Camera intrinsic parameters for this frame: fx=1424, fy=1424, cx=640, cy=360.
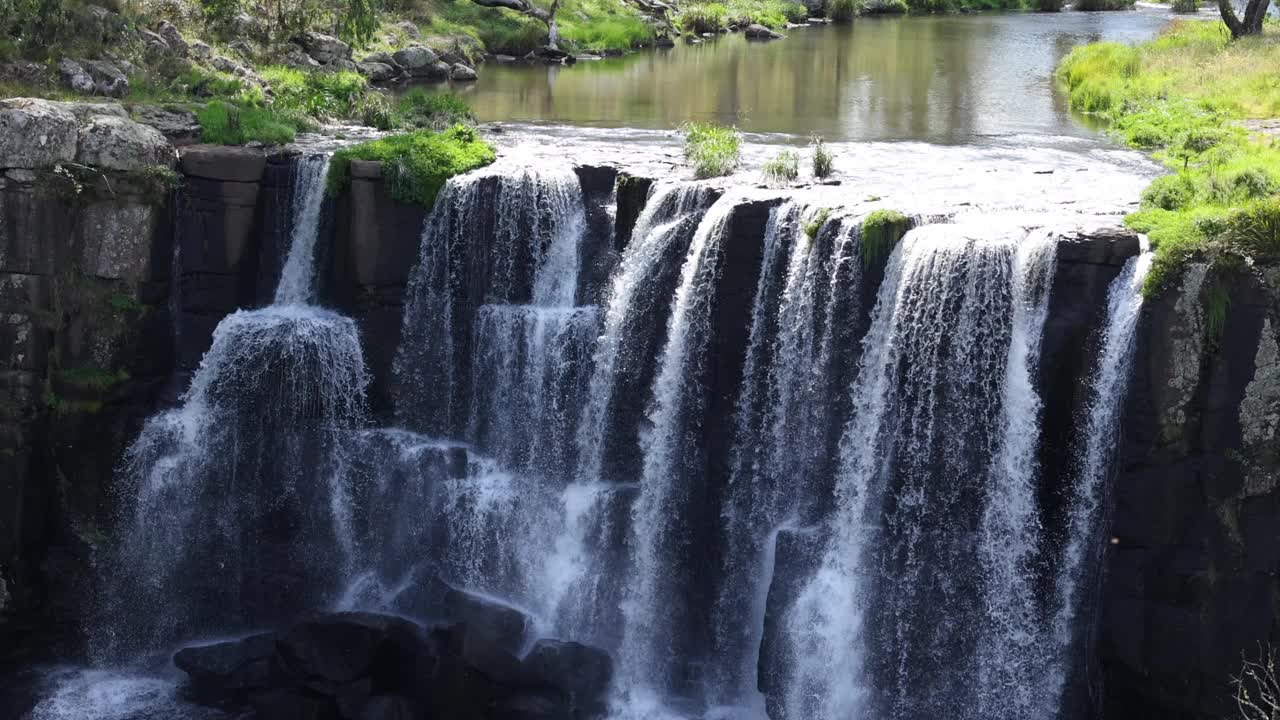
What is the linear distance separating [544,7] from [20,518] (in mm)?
37028

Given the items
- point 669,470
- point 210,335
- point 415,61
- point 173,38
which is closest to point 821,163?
point 669,470

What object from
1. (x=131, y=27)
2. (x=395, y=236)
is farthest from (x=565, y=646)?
(x=131, y=27)

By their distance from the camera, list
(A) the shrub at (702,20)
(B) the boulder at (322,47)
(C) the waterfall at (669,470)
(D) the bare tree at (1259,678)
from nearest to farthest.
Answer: (D) the bare tree at (1259,678), (C) the waterfall at (669,470), (B) the boulder at (322,47), (A) the shrub at (702,20)

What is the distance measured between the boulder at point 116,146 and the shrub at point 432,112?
6059mm

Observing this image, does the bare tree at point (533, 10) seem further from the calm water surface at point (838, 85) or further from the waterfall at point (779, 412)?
the waterfall at point (779, 412)

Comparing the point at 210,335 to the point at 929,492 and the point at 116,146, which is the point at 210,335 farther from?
the point at 929,492

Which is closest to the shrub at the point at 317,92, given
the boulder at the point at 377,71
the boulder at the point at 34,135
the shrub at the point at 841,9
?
the boulder at the point at 34,135

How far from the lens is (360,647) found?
21156 millimetres

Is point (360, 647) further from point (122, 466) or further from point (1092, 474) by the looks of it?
point (1092, 474)

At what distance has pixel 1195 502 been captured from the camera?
1745cm

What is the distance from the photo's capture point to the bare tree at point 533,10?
51.2 m

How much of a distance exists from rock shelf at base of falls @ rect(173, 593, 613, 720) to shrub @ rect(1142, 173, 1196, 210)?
10312 millimetres

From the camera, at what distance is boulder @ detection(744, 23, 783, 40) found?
59.8 meters

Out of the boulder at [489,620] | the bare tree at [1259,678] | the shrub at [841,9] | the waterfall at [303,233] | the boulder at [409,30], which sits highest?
the shrub at [841,9]
